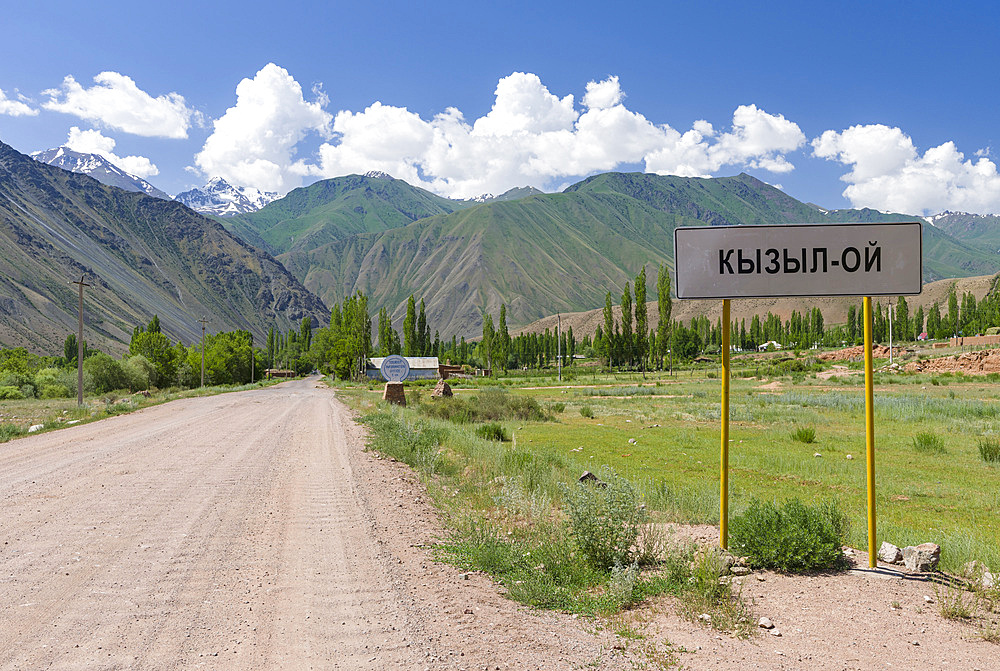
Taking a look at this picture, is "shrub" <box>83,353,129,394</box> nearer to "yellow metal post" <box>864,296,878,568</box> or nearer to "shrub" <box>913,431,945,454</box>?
"shrub" <box>913,431,945,454</box>

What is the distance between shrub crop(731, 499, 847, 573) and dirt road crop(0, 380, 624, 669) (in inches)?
92.4

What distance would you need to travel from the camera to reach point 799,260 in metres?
6.30

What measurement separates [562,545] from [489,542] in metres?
0.84

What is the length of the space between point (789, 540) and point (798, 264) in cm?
280

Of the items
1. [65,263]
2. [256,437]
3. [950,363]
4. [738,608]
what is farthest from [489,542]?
[65,263]

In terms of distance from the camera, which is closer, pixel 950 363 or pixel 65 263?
pixel 950 363

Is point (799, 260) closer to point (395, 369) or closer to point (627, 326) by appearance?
point (395, 369)

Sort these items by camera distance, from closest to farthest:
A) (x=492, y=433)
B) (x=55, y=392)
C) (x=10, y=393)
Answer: (x=492, y=433) < (x=10, y=393) < (x=55, y=392)

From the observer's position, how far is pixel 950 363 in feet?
197

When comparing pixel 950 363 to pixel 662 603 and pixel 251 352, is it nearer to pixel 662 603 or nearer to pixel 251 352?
pixel 662 603

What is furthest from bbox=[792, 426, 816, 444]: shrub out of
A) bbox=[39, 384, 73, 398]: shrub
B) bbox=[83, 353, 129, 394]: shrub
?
bbox=[39, 384, 73, 398]: shrub

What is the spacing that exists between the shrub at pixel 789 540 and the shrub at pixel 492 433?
1526 cm

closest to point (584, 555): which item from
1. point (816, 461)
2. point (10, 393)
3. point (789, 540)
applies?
point (789, 540)

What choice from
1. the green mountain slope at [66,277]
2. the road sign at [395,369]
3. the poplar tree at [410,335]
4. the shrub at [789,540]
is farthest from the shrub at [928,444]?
the green mountain slope at [66,277]
